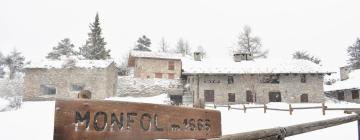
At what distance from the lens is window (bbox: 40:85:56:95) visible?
29.5 meters

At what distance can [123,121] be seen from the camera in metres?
1.80

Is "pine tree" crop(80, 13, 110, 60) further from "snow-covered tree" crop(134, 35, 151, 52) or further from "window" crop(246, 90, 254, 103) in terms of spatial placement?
"window" crop(246, 90, 254, 103)

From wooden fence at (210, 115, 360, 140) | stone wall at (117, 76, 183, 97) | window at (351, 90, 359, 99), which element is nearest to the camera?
wooden fence at (210, 115, 360, 140)

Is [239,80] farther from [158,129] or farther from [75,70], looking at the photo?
[158,129]

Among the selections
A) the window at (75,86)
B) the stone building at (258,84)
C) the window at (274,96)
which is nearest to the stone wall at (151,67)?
the stone building at (258,84)

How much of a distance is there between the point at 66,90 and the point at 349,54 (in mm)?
53091

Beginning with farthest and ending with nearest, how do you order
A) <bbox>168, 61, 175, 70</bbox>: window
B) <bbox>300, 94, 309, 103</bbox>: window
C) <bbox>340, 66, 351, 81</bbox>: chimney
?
<bbox>168, 61, 175, 70</bbox>: window → <bbox>340, 66, 351, 81</bbox>: chimney → <bbox>300, 94, 309, 103</bbox>: window

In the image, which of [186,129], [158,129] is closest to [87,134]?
[158,129]

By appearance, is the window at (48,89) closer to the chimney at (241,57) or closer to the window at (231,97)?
the window at (231,97)

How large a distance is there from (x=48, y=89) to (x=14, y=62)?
1081 inches

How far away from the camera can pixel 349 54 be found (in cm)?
5481

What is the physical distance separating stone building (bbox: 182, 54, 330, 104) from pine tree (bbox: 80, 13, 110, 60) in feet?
59.5

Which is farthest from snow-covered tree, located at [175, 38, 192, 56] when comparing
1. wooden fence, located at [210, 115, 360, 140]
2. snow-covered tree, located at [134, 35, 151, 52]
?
wooden fence, located at [210, 115, 360, 140]

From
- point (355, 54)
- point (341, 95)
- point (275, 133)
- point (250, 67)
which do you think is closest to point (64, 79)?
point (250, 67)
